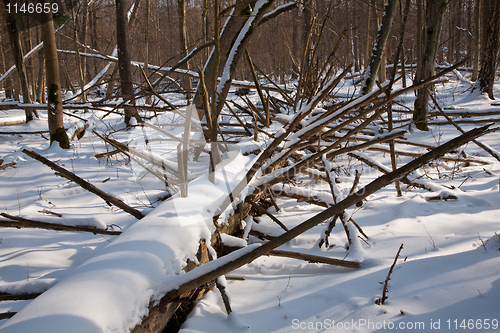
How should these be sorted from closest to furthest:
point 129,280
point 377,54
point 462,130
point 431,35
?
point 129,280, point 462,130, point 377,54, point 431,35

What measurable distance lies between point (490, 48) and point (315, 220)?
11519 mm

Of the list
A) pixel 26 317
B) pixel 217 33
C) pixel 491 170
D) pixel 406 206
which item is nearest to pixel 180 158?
pixel 217 33

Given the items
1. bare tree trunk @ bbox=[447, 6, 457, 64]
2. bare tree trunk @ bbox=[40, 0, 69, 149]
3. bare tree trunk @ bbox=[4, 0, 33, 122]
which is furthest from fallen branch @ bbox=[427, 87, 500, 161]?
bare tree trunk @ bbox=[447, 6, 457, 64]

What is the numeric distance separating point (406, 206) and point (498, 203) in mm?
737

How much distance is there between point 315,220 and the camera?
0.83 metres

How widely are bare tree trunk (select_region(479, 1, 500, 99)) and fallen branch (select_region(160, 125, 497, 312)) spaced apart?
10809 millimetres

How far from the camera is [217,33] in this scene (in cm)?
148

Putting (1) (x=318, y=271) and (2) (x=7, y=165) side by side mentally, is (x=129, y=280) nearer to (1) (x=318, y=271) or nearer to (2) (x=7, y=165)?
(1) (x=318, y=271)

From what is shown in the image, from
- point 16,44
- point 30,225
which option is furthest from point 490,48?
point 16,44

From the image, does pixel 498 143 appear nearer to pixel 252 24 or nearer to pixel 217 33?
pixel 252 24

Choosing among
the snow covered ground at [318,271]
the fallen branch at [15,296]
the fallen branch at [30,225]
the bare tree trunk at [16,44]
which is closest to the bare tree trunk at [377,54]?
the snow covered ground at [318,271]

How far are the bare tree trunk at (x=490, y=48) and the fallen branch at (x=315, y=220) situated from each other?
35.5ft

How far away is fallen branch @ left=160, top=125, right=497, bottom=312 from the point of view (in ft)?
2.40

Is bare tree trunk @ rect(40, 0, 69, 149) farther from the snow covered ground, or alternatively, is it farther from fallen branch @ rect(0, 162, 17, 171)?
the snow covered ground
